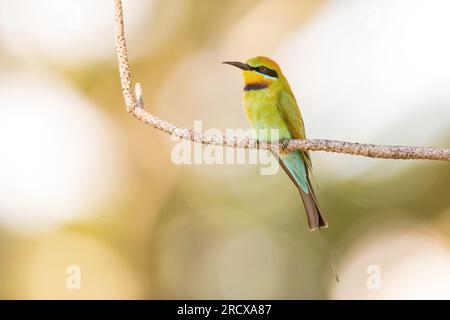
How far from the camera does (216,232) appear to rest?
23.0 feet

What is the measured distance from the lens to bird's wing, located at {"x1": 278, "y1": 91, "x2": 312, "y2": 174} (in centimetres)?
414

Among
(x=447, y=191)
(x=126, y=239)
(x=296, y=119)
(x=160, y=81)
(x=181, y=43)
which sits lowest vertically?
(x=126, y=239)

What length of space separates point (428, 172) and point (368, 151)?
3.83m

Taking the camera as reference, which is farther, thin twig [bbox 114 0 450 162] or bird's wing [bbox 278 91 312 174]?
bird's wing [bbox 278 91 312 174]

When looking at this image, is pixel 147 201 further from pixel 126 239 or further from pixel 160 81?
pixel 160 81

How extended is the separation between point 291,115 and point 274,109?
5.0 inches

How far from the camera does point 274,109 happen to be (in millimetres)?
4184

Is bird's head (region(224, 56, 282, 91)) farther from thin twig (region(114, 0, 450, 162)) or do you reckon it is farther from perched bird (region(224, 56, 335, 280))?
thin twig (region(114, 0, 450, 162))

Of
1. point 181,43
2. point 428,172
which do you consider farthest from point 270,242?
point 181,43

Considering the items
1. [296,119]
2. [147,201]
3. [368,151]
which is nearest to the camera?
[368,151]

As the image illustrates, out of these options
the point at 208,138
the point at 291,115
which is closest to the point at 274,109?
the point at 291,115

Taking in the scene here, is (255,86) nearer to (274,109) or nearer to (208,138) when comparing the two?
(274,109)

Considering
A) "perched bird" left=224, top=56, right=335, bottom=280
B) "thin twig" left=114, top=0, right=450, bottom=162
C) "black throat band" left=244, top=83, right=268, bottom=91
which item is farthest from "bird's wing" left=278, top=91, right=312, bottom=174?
"thin twig" left=114, top=0, right=450, bottom=162

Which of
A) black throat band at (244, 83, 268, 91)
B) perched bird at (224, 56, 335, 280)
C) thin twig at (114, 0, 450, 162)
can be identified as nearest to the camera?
thin twig at (114, 0, 450, 162)
